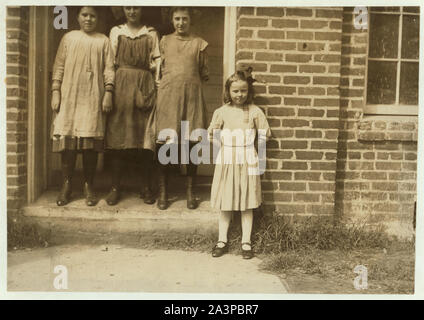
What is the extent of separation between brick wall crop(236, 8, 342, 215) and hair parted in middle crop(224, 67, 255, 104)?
13cm

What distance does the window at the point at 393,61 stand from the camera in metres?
4.60

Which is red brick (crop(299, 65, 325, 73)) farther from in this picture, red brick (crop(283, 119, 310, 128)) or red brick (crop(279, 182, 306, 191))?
red brick (crop(279, 182, 306, 191))

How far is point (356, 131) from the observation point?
15.0 ft

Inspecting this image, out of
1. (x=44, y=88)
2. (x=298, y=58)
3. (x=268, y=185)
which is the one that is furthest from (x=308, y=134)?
(x=44, y=88)

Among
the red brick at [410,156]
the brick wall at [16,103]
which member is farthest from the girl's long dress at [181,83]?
the red brick at [410,156]

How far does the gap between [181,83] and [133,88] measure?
1.55 feet

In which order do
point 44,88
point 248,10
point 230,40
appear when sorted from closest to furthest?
1. point 248,10
2. point 230,40
3. point 44,88

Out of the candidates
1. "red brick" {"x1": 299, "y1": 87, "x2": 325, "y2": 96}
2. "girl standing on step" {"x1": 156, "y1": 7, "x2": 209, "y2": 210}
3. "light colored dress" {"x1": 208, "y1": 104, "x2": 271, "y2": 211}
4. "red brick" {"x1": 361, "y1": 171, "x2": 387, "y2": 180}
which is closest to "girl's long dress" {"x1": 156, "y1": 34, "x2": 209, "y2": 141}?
"girl standing on step" {"x1": 156, "y1": 7, "x2": 209, "y2": 210}

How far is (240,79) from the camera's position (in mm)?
4141

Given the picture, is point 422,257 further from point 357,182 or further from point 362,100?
point 362,100

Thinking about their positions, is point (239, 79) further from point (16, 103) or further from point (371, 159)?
point (16, 103)

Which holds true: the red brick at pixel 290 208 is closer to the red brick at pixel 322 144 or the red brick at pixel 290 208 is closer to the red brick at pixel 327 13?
the red brick at pixel 322 144

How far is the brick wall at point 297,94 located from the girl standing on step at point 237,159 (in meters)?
0.22

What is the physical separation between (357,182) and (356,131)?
496 millimetres
